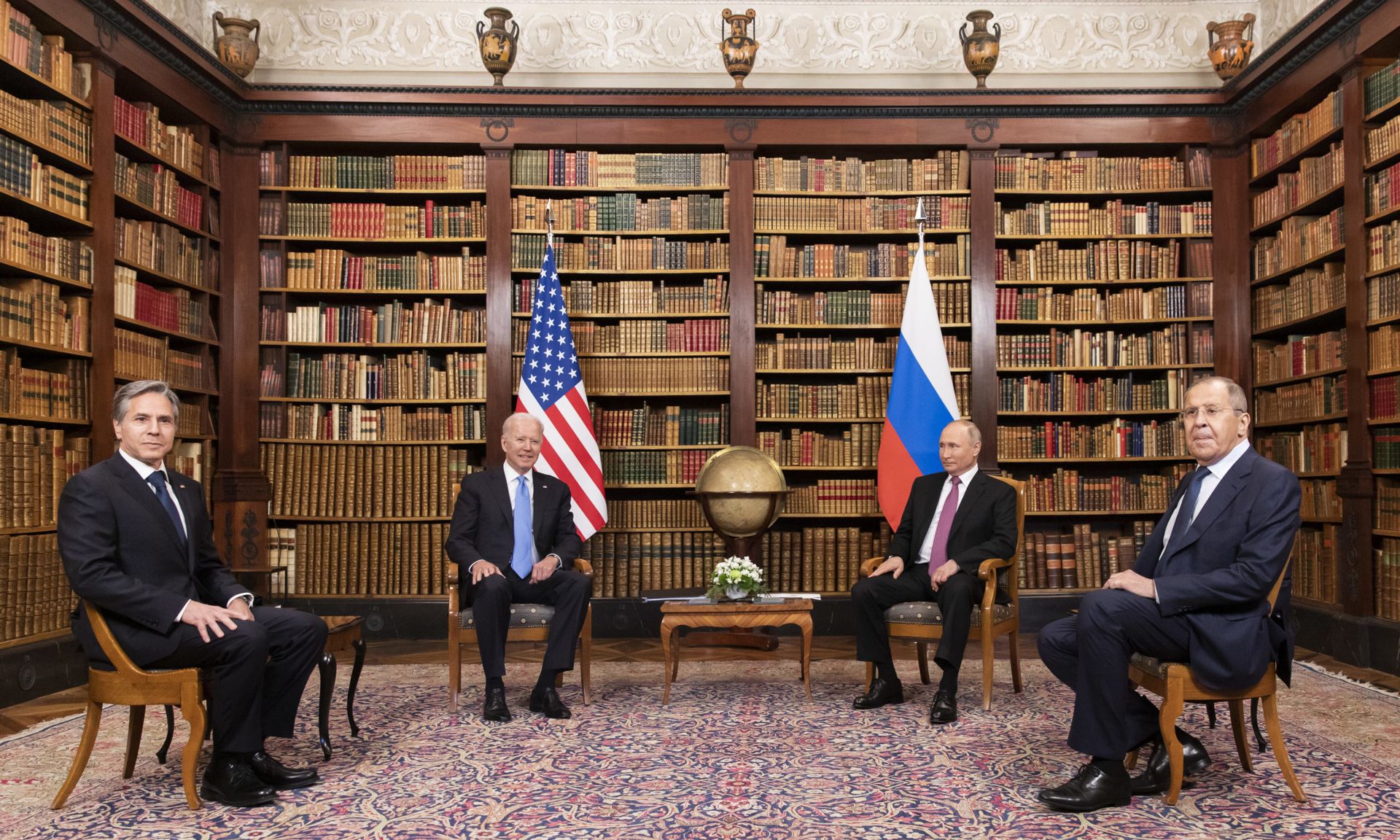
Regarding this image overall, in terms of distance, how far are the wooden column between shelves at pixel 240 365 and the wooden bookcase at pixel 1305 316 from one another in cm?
668

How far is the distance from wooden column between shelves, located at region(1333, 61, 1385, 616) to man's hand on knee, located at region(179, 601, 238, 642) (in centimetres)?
570

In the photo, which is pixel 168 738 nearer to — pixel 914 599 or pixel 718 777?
pixel 718 777

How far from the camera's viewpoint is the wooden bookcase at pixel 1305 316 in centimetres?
634

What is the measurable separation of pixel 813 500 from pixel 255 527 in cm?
374

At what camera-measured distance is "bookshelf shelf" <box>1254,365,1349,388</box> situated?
20.7 feet

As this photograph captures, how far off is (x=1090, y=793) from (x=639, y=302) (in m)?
4.84

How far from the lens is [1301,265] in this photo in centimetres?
666

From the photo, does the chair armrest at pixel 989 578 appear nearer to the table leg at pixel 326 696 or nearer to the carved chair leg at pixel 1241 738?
the carved chair leg at pixel 1241 738

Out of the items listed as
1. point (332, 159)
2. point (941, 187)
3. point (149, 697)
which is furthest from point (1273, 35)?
point (149, 697)

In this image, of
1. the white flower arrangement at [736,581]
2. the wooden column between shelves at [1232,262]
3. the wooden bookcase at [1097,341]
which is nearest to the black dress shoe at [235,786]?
the white flower arrangement at [736,581]

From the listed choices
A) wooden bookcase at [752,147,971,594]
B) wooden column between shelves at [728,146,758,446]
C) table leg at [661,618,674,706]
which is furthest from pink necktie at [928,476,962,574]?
wooden column between shelves at [728,146,758,446]

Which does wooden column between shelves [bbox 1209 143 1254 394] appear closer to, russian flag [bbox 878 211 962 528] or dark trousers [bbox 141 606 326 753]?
russian flag [bbox 878 211 962 528]

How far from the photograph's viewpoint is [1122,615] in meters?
3.40

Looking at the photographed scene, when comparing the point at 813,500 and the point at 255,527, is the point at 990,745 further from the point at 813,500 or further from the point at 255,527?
the point at 255,527
